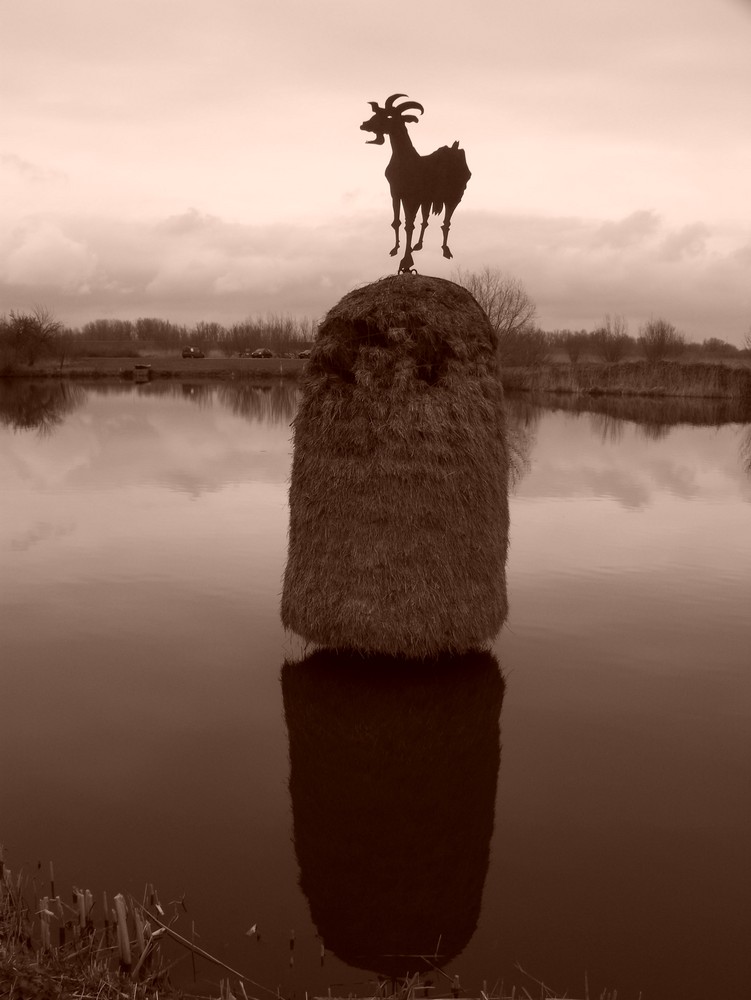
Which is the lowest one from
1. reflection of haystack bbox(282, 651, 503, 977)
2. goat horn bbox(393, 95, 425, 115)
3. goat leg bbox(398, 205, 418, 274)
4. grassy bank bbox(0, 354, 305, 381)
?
reflection of haystack bbox(282, 651, 503, 977)

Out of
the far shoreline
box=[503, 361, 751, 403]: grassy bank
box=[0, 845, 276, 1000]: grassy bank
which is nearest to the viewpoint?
box=[0, 845, 276, 1000]: grassy bank

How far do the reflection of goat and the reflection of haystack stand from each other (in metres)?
5.76

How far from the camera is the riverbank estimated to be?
2448 inches

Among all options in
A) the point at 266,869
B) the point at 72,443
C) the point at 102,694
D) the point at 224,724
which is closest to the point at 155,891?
the point at 266,869

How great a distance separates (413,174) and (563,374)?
65.9 meters

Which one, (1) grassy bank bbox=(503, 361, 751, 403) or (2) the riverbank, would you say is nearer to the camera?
(1) grassy bank bbox=(503, 361, 751, 403)

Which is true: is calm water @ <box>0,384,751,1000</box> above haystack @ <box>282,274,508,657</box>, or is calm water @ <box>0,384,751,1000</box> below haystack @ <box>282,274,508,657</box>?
below

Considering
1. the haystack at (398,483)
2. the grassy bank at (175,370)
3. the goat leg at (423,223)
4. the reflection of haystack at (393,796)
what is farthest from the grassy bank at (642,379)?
the reflection of haystack at (393,796)

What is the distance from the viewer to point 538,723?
9.32 m

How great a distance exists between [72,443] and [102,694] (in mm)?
27081

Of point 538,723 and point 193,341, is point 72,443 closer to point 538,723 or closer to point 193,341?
point 538,723

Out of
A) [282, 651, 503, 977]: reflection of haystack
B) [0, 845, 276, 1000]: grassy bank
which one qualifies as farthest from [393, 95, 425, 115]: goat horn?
[0, 845, 276, 1000]: grassy bank

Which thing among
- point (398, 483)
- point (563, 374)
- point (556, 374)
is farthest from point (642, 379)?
point (398, 483)

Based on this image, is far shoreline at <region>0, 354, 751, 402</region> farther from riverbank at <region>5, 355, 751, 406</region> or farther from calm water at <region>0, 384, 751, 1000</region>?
calm water at <region>0, 384, 751, 1000</region>
